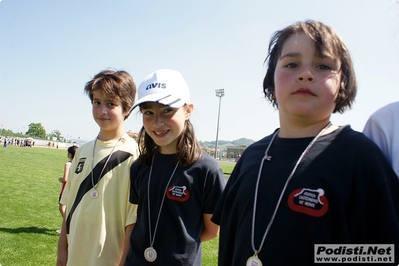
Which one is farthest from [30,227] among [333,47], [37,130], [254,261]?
[37,130]

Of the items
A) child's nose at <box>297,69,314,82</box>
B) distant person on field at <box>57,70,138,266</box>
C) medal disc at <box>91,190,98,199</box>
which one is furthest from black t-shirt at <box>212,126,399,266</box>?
medal disc at <box>91,190,98,199</box>

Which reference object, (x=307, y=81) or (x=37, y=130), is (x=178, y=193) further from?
(x=37, y=130)

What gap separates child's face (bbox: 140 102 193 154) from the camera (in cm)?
216

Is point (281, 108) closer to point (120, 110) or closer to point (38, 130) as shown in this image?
point (120, 110)

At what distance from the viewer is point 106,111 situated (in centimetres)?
266

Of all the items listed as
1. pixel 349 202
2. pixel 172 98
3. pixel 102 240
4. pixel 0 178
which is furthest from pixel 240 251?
pixel 0 178

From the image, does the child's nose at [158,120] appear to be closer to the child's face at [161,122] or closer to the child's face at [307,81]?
the child's face at [161,122]

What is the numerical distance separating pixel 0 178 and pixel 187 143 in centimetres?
1605

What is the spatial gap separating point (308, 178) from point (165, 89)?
4.07ft

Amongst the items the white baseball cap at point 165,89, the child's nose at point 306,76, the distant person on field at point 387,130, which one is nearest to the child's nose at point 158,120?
the white baseball cap at point 165,89

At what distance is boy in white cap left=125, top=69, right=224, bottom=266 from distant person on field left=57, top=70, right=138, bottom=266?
260mm

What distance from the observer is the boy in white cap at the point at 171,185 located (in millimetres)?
2006

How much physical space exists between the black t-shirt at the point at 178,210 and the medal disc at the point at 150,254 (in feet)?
0.06

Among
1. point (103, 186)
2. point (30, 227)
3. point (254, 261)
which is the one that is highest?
point (103, 186)
